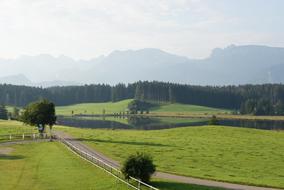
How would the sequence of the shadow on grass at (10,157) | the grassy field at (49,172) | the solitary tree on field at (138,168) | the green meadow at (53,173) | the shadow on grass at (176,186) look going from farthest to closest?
1. the shadow on grass at (10,157)
2. the grassy field at (49,172)
3. the green meadow at (53,173)
4. the solitary tree on field at (138,168)
5. the shadow on grass at (176,186)

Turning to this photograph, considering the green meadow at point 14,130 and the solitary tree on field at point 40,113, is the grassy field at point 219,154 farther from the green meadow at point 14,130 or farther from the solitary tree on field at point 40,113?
the green meadow at point 14,130

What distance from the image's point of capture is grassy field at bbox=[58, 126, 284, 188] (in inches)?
2211

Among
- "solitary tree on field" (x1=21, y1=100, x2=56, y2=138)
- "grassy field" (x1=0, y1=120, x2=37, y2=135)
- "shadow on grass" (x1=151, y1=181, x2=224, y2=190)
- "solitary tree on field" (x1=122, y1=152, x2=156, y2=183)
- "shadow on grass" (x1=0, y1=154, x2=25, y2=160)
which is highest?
"solitary tree on field" (x1=21, y1=100, x2=56, y2=138)

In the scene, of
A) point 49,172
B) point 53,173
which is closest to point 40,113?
point 49,172

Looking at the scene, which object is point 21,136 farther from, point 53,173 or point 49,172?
point 53,173

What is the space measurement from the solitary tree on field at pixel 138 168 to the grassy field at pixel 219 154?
896 cm

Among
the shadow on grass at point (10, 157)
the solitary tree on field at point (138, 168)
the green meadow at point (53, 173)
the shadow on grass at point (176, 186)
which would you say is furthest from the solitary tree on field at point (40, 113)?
the shadow on grass at point (176, 186)

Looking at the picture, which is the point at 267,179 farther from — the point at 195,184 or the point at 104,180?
the point at 104,180

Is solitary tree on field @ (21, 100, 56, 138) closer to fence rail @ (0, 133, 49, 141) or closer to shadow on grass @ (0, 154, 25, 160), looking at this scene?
fence rail @ (0, 133, 49, 141)

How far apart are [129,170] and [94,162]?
53.5ft

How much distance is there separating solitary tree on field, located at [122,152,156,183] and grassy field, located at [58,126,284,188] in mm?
8964

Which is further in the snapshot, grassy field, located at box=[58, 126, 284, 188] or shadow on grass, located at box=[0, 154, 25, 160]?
shadow on grass, located at box=[0, 154, 25, 160]

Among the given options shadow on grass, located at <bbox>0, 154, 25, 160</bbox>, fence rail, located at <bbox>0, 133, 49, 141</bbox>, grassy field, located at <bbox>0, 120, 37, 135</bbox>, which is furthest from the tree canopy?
shadow on grass, located at <bbox>0, 154, 25, 160</bbox>

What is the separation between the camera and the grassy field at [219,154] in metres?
56.2
